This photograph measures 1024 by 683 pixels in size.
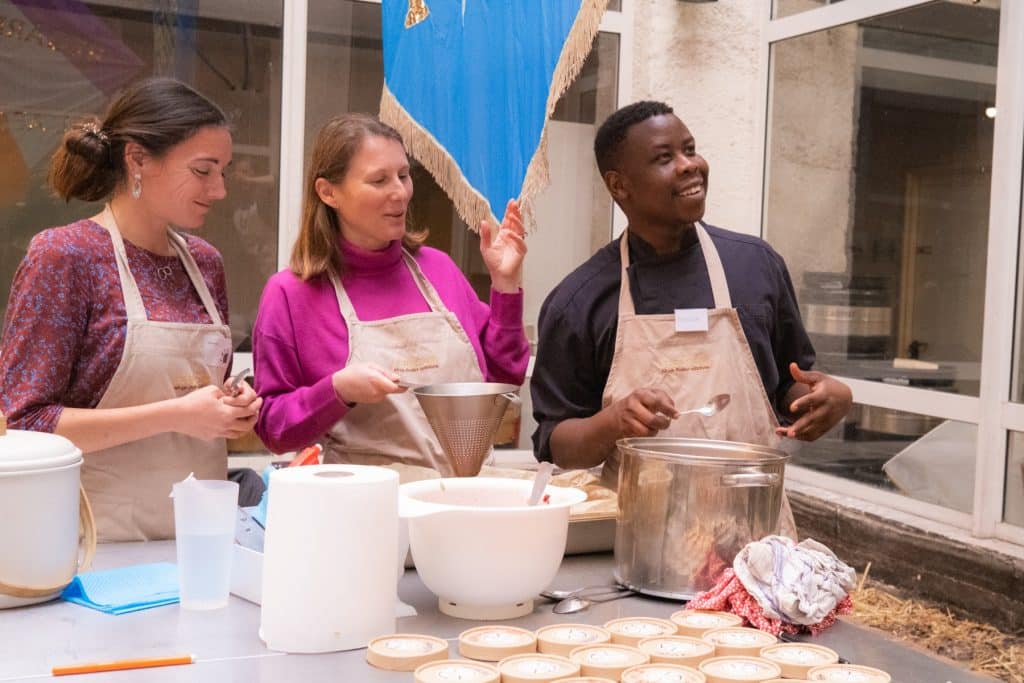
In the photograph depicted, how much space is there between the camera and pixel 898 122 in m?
4.23

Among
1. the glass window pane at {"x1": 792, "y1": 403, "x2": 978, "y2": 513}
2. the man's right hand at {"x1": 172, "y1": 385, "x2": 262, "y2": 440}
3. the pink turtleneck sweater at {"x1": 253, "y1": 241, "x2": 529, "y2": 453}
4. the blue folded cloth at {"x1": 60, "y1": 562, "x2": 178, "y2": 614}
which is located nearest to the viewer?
the blue folded cloth at {"x1": 60, "y1": 562, "x2": 178, "y2": 614}

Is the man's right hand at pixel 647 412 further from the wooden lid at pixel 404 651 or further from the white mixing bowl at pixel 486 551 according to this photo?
the wooden lid at pixel 404 651

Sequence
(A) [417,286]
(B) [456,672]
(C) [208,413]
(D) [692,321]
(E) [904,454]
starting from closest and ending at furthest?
(B) [456,672], (C) [208,413], (D) [692,321], (A) [417,286], (E) [904,454]

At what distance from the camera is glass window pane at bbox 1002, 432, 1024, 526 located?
355cm

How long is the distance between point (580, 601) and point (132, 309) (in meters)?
1.05

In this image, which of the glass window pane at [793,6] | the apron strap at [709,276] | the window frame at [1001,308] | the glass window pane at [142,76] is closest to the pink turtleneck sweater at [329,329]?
the apron strap at [709,276]

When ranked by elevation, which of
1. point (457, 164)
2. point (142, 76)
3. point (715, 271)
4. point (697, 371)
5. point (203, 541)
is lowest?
point (203, 541)

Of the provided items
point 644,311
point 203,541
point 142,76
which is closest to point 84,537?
point 203,541

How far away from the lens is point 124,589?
5.21 feet

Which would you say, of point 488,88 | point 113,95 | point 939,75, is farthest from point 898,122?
point 113,95

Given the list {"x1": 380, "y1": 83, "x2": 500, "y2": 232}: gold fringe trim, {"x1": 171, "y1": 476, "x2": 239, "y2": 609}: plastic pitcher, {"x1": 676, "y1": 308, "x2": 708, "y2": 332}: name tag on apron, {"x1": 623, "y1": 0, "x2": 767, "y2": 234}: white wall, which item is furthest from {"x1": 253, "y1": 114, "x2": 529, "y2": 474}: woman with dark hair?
{"x1": 623, "y1": 0, "x2": 767, "y2": 234}: white wall

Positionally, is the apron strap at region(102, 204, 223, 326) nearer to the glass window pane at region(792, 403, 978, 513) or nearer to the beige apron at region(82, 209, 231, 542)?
the beige apron at region(82, 209, 231, 542)

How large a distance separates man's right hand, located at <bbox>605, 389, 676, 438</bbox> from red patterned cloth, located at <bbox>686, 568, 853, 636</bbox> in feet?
0.99

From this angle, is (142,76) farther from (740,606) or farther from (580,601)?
(740,606)
